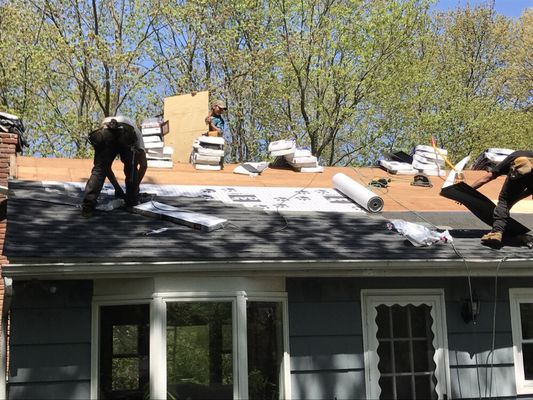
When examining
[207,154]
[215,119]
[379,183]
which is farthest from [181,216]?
[215,119]

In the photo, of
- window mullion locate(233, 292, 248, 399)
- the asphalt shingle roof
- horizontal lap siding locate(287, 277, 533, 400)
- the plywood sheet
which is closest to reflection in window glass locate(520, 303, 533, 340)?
horizontal lap siding locate(287, 277, 533, 400)

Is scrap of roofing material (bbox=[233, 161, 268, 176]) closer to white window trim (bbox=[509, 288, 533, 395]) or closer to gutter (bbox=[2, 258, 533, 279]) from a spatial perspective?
gutter (bbox=[2, 258, 533, 279])

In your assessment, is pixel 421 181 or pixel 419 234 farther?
pixel 421 181

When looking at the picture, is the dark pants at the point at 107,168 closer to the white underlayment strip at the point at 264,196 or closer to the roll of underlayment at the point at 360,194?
the white underlayment strip at the point at 264,196

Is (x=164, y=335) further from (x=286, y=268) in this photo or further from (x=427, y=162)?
(x=427, y=162)

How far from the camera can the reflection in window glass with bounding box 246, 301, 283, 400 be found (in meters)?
5.66

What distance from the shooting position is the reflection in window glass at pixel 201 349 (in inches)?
213

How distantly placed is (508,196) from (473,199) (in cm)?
41

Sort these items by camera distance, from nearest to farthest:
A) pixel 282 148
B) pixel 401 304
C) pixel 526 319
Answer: pixel 401 304, pixel 526 319, pixel 282 148

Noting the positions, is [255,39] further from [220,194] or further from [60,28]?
[220,194]

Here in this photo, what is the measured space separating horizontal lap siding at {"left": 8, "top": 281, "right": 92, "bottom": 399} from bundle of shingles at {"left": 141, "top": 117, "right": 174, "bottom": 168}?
3.55 metres

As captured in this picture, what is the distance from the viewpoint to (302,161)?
9.52 meters

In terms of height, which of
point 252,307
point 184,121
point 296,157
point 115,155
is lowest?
point 252,307

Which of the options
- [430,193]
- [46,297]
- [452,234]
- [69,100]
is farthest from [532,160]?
[69,100]
